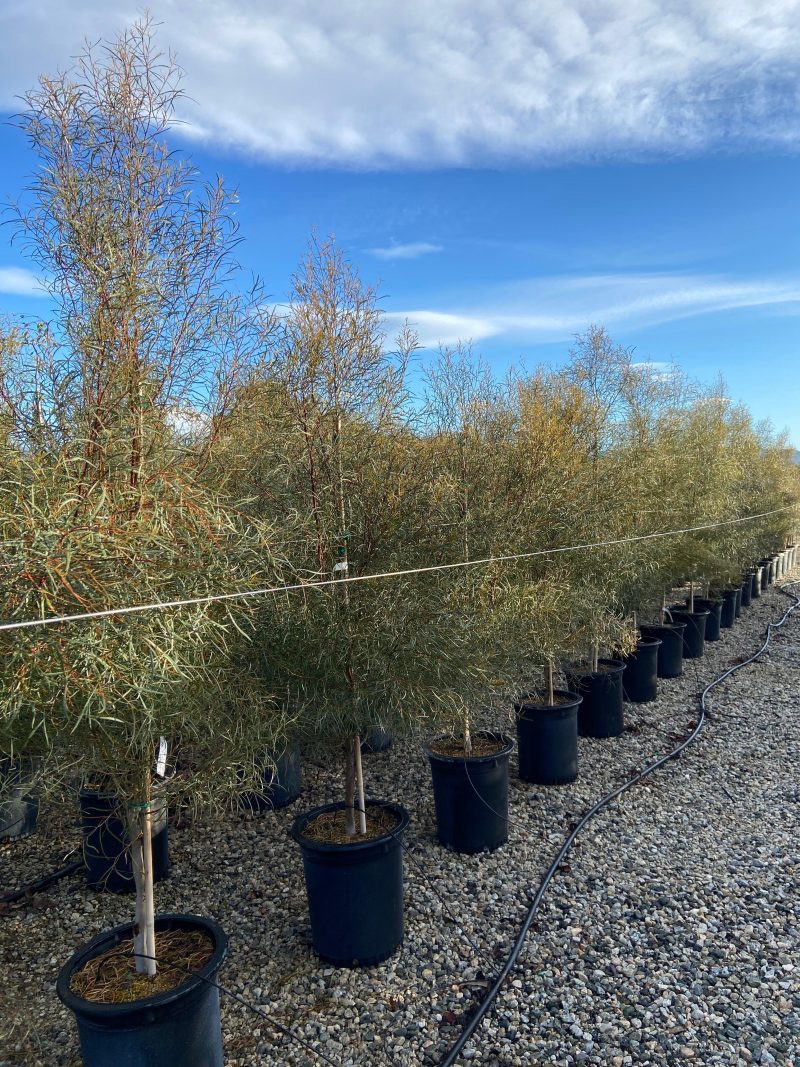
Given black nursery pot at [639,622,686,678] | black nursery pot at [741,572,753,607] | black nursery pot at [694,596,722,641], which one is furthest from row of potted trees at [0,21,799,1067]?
black nursery pot at [741,572,753,607]

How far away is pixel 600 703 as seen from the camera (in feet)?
18.6

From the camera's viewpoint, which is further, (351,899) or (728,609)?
(728,609)

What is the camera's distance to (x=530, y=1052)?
92.0 inches

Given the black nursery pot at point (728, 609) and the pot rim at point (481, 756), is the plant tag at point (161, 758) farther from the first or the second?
the black nursery pot at point (728, 609)

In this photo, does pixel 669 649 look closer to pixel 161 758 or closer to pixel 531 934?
pixel 531 934

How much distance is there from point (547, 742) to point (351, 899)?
2.18 meters

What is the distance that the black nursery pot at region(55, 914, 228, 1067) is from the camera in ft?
6.40

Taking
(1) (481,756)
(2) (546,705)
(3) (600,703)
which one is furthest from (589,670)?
(1) (481,756)

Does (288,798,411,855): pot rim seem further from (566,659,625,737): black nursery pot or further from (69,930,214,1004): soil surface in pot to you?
(566,659,625,737): black nursery pot

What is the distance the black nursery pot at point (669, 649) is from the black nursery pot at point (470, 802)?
4.23 m

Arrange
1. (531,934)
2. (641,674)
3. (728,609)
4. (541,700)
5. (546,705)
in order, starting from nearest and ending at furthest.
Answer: (531,934)
(546,705)
(541,700)
(641,674)
(728,609)

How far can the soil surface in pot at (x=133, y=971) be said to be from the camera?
6.91ft

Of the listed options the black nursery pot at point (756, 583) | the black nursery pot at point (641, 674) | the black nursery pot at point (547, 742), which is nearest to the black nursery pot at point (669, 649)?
the black nursery pot at point (641, 674)

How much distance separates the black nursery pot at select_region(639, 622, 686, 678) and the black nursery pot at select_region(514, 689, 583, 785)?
318 cm
